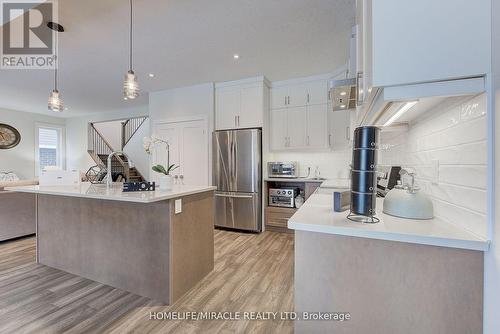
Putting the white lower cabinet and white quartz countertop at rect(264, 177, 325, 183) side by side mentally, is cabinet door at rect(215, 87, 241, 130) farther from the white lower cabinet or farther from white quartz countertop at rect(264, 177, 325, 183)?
white quartz countertop at rect(264, 177, 325, 183)

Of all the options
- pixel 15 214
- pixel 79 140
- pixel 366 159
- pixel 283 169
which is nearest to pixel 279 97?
pixel 283 169

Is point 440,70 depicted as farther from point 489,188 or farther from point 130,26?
point 130,26

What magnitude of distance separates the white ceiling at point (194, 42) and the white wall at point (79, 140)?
7.65 ft

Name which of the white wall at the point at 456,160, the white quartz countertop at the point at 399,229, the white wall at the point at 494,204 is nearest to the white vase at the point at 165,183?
the white quartz countertop at the point at 399,229

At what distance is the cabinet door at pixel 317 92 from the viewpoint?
3.70 meters

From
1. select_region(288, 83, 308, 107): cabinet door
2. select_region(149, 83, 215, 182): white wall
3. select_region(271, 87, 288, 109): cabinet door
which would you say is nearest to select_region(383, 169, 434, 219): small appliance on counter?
select_region(288, 83, 308, 107): cabinet door

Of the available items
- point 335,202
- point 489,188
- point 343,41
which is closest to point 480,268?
point 489,188

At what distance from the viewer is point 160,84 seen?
409cm

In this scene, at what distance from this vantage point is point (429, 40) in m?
0.77

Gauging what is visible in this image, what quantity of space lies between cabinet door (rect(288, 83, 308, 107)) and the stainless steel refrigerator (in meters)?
0.82

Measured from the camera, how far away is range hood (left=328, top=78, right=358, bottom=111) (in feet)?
5.15

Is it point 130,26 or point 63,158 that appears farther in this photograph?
point 63,158

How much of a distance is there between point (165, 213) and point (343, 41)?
2.75m

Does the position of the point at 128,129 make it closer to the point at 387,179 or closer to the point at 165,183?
the point at 165,183
